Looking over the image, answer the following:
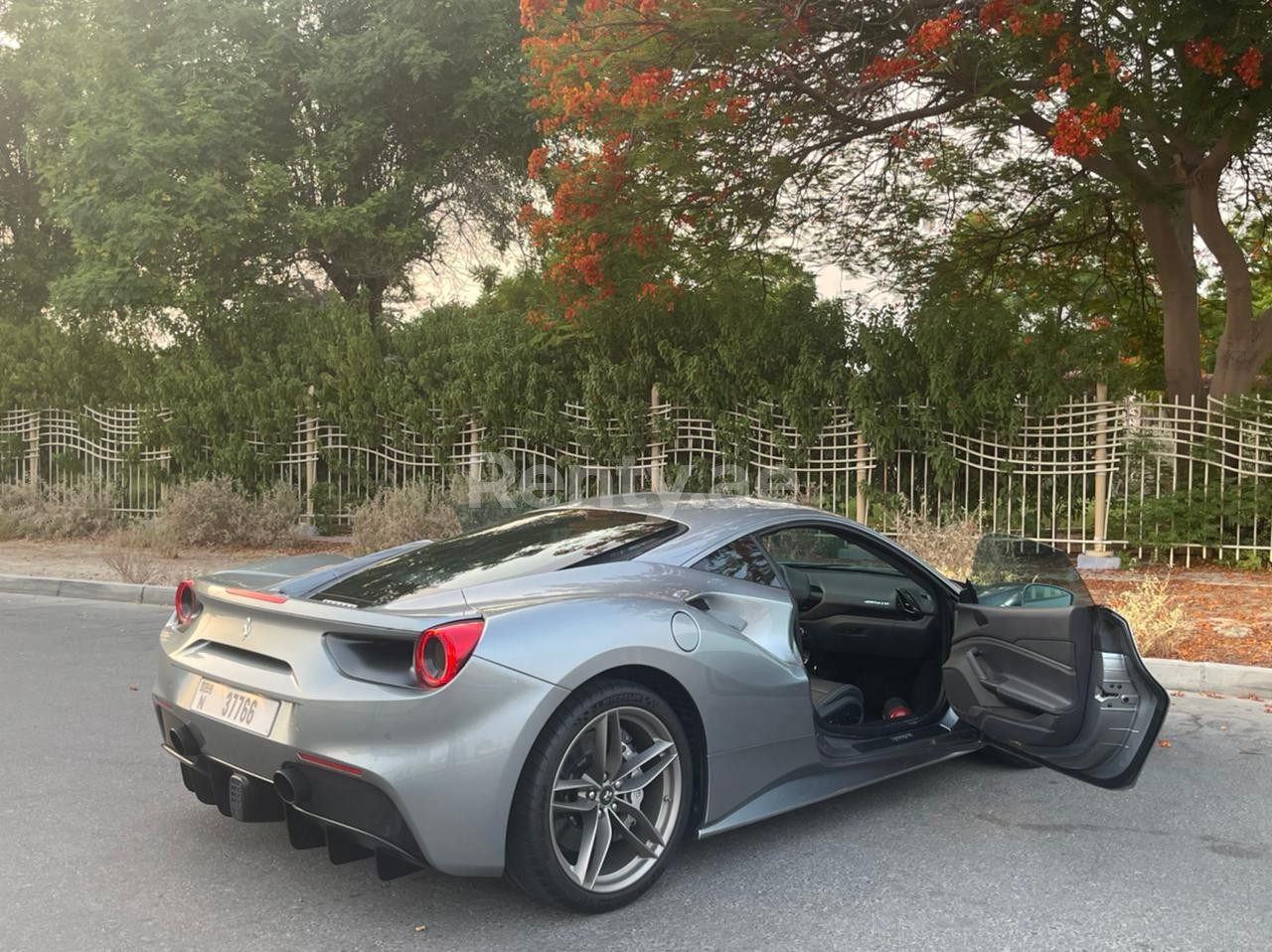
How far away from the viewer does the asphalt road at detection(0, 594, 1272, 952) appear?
132 inches

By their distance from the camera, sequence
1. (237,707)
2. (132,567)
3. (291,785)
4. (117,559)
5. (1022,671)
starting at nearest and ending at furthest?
1. (291,785)
2. (237,707)
3. (1022,671)
4. (132,567)
5. (117,559)

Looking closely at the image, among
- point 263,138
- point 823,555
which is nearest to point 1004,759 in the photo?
point 823,555

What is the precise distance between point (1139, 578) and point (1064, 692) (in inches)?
296

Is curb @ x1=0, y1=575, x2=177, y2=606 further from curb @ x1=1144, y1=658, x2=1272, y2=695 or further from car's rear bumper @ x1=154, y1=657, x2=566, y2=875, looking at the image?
curb @ x1=1144, y1=658, x2=1272, y2=695

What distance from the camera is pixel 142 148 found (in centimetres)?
1516

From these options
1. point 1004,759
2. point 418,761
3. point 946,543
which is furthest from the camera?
point 946,543

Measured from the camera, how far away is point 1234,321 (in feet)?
42.2

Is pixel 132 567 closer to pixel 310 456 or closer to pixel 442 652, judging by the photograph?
pixel 310 456

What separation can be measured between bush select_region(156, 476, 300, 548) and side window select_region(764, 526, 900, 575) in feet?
35.1

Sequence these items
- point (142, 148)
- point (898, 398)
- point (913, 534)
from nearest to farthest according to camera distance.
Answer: point (913, 534)
point (898, 398)
point (142, 148)

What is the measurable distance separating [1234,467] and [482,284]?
12531 mm

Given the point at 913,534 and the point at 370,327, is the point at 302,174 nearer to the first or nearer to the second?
the point at 370,327

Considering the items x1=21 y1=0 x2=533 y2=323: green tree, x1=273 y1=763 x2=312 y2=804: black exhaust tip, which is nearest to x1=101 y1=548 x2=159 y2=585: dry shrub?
x1=21 y1=0 x2=533 y2=323: green tree

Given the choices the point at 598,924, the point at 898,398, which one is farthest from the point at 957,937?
the point at 898,398
